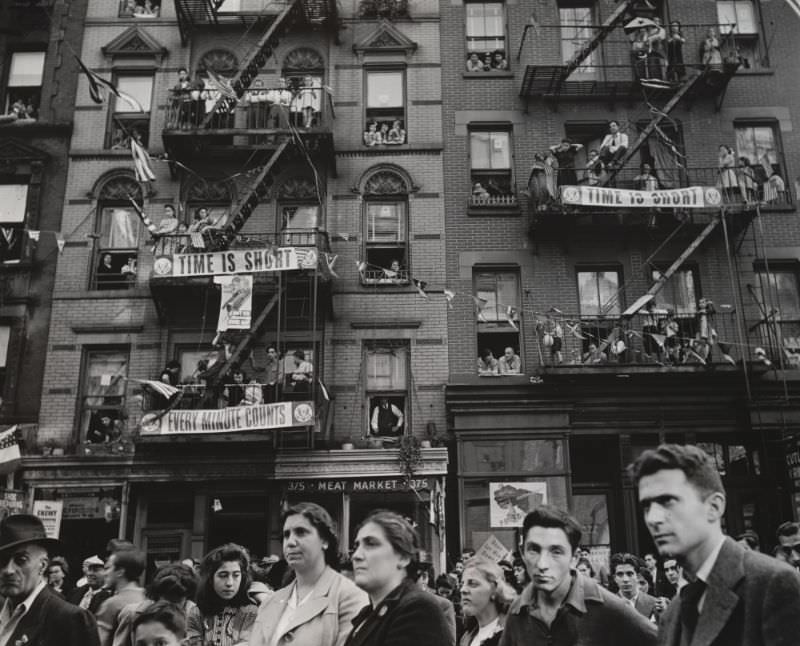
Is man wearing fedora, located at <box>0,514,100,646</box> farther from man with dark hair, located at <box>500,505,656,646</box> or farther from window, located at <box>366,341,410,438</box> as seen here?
window, located at <box>366,341,410,438</box>

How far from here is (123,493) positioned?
15.8m

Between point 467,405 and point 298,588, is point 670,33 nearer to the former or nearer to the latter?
point 467,405

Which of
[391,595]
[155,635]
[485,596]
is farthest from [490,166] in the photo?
[391,595]

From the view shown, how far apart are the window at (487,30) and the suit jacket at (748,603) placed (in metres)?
18.1

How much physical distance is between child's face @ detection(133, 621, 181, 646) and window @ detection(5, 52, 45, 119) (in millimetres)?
18020

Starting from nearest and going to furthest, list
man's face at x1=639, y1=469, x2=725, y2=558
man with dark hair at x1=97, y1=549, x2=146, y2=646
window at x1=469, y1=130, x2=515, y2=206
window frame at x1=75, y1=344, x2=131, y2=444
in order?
1. man's face at x1=639, y1=469, x2=725, y2=558
2. man with dark hair at x1=97, y1=549, x2=146, y2=646
3. window frame at x1=75, y1=344, x2=131, y2=444
4. window at x1=469, y1=130, x2=515, y2=206

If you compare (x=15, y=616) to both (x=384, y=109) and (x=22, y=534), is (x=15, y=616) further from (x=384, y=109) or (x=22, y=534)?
(x=384, y=109)

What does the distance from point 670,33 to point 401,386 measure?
10.9 meters

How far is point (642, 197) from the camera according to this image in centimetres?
1666

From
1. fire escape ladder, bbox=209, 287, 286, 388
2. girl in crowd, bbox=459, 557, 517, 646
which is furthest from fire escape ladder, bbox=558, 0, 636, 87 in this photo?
girl in crowd, bbox=459, 557, 517, 646

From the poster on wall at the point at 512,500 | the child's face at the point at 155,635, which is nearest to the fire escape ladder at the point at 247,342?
the poster on wall at the point at 512,500

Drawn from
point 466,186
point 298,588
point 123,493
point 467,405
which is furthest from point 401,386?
point 298,588

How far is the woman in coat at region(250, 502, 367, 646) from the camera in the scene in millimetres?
4320

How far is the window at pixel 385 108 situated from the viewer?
61.8 ft
